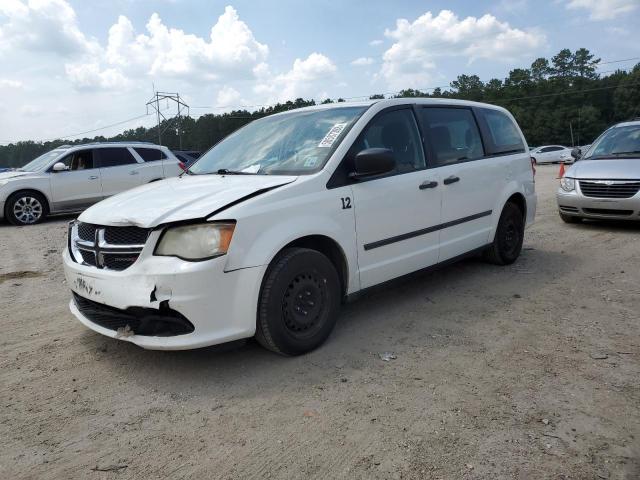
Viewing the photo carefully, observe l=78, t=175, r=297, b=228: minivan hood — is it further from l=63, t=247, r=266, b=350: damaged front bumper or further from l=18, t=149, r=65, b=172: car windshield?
l=18, t=149, r=65, b=172: car windshield

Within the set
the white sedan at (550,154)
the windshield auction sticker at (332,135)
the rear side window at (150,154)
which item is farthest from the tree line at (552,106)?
the windshield auction sticker at (332,135)

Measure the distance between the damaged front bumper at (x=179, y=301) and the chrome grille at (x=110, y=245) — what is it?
0.23 ft

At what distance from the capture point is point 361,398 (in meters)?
2.97

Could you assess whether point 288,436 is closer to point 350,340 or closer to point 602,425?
point 350,340

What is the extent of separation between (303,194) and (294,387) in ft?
4.21

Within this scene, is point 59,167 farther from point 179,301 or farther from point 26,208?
point 179,301

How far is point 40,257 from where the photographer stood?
7168mm

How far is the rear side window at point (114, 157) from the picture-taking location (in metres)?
11.6

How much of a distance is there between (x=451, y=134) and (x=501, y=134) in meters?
1.10

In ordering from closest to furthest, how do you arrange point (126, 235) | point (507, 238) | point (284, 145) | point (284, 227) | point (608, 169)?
point (126, 235) → point (284, 227) → point (284, 145) → point (507, 238) → point (608, 169)

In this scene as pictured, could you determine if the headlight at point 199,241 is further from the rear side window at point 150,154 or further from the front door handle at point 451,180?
the rear side window at point 150,154

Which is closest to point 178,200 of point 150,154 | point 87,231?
point 87,231

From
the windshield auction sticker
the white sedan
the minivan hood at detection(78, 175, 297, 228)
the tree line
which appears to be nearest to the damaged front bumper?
the minivan hood at detection(78, 175, 297, 228)

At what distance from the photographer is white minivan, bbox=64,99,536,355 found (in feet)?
10.0
